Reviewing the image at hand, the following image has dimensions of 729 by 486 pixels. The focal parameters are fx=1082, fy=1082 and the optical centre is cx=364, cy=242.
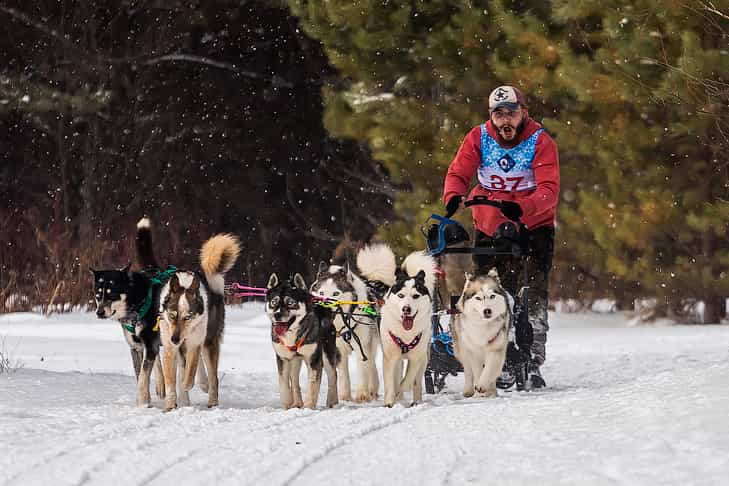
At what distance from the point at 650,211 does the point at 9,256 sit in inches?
389

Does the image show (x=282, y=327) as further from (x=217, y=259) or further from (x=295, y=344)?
(x=217, y=259)

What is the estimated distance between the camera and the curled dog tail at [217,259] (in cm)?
699

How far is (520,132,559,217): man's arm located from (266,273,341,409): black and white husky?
1.47 m

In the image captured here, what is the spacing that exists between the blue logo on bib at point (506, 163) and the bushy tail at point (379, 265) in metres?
1.00

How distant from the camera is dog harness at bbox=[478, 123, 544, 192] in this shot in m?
6.96

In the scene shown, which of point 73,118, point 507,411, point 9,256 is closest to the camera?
point 507,411

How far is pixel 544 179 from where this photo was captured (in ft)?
22.5

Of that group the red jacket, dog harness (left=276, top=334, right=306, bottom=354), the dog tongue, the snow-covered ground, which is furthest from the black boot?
the dog tongue

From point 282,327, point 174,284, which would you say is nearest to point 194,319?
point 174,284

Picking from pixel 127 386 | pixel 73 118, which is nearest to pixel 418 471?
pixel 127 386

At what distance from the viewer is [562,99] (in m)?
13.2

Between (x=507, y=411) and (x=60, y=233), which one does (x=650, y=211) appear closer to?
(x=507, y=411)

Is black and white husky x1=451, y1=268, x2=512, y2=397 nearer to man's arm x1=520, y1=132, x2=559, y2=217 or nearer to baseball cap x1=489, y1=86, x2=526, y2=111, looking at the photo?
man's arm x1=520, y1=132, x2=559, y2=217

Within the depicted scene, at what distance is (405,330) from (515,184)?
1.37 m
